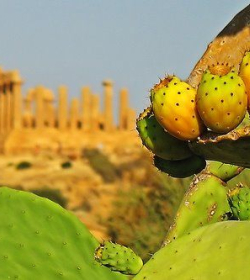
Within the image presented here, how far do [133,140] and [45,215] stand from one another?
46.9 meters

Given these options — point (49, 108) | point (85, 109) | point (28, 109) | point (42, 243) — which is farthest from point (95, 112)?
point (42, 243)

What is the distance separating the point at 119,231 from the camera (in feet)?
29.7

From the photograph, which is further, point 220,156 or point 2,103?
point 2,103

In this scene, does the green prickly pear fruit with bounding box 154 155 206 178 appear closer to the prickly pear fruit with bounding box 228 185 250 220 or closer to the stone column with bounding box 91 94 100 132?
the prickly pear fruit with bounding box 228 185 250 220

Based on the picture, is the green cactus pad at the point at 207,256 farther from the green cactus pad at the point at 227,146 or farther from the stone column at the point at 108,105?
the stone column at the point at 108,105

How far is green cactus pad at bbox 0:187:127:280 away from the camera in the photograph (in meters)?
3.06

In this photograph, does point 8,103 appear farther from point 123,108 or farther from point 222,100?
point 222,100

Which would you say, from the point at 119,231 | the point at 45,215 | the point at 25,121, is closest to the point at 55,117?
the point at 25,121

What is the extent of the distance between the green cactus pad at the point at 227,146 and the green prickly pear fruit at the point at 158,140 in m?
0.06

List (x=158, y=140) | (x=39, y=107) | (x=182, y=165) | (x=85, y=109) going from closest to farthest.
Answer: (x=158, y=140), (x=182, y=165), (x=39, y=107), (x=85, y=109)

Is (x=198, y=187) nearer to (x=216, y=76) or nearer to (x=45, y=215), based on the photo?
(x=45, y=215)

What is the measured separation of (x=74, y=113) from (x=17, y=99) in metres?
3.54

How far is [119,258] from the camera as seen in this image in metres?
2.82

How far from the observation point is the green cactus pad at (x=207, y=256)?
215cm
